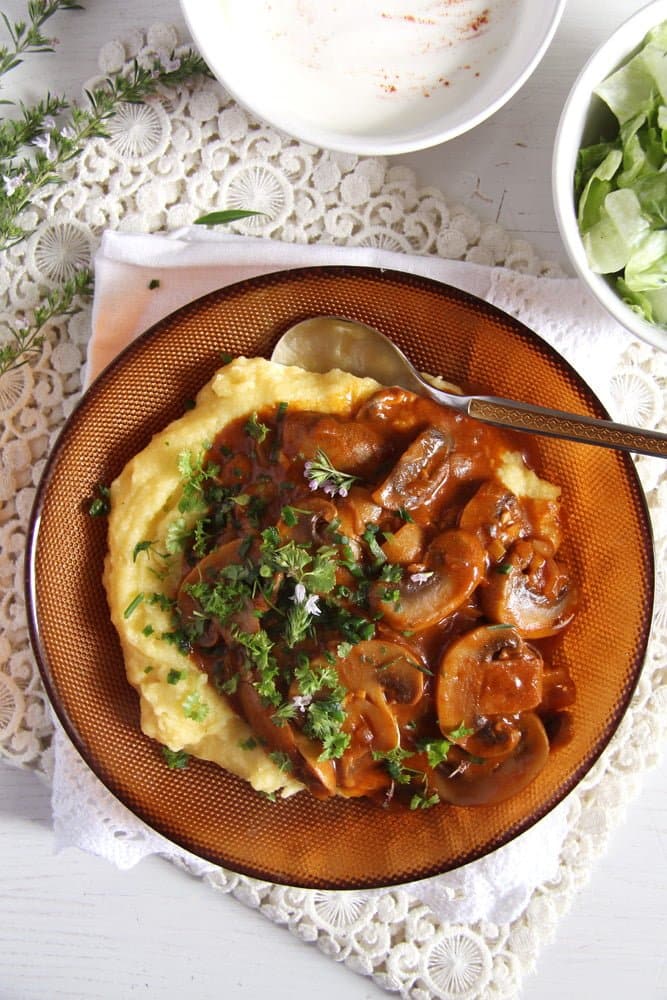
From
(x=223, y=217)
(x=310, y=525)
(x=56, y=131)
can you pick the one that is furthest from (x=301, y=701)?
(x=56, y=131)

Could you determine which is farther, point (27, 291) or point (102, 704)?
point (27, 291)

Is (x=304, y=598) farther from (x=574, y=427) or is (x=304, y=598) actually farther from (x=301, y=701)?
(x=574, y=427)

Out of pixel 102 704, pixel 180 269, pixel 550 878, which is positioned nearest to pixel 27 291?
pixel 180 269

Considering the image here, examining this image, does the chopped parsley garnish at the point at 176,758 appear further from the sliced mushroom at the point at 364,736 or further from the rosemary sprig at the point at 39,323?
the rosemary sprig at the point at 39,323

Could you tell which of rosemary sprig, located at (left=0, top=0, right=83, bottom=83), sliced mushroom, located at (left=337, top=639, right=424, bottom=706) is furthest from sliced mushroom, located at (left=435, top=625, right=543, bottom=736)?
rosemary sprig, located at (left=0, top=0, right=83, bottom=83)

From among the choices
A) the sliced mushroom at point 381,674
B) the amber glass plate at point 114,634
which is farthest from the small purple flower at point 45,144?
the sliced mushroom at point 381,674

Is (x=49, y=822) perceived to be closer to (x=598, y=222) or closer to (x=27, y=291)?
(x=27, y=291)

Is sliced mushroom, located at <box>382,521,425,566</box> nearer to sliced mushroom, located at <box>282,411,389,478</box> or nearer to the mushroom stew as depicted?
the mushroom stew
